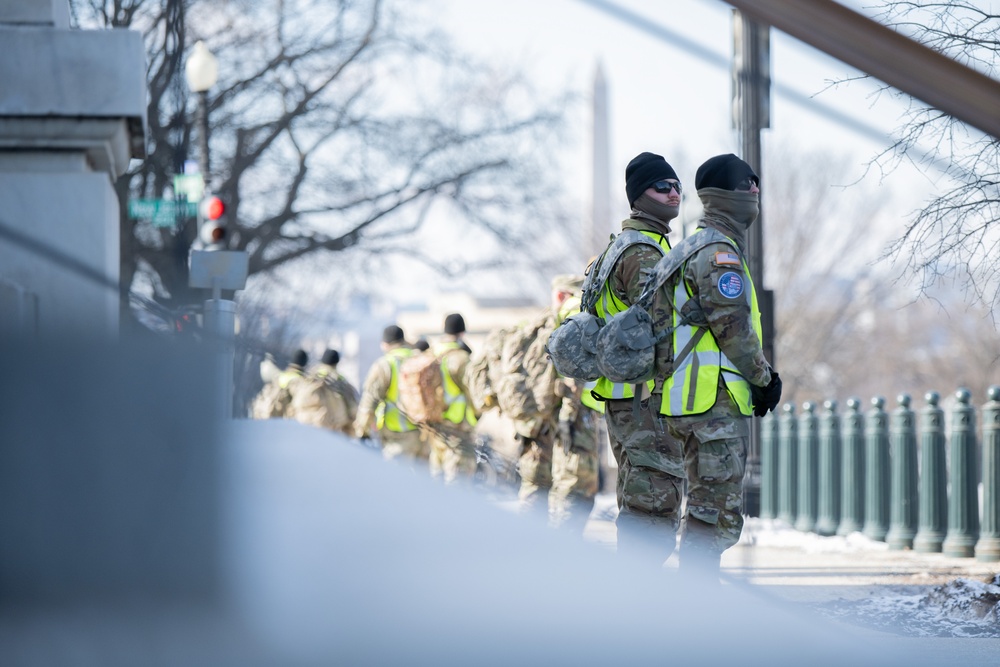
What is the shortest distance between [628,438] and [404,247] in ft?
57.9

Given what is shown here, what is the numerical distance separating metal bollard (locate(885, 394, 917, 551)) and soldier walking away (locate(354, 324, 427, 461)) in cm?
425

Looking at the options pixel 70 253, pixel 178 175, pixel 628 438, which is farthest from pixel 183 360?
pixel 178 175

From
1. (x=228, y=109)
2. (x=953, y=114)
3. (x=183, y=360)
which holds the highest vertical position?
(x=228, y=109)

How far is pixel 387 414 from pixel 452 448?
1.29m

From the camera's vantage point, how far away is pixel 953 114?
1683 mm

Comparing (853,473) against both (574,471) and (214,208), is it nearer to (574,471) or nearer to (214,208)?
(574,471)

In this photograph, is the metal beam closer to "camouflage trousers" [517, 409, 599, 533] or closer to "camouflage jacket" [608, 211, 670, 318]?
"camouflage jacket" [608, 211, 670, 318]

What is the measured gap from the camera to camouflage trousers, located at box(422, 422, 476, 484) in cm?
1119

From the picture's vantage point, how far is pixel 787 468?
44.8 ft

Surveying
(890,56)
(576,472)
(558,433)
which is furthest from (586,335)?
(890,56)

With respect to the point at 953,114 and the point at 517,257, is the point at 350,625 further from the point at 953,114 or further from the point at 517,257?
the point at 517,257

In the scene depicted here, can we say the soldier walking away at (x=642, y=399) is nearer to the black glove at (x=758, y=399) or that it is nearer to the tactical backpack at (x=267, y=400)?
the black glove at (x=758, y=399)

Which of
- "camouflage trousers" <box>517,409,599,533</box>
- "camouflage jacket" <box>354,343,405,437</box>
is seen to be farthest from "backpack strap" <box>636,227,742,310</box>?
"camouflage jacket" <box>354,343,405,437</box>

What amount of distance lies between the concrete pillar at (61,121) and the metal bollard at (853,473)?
8.55m
